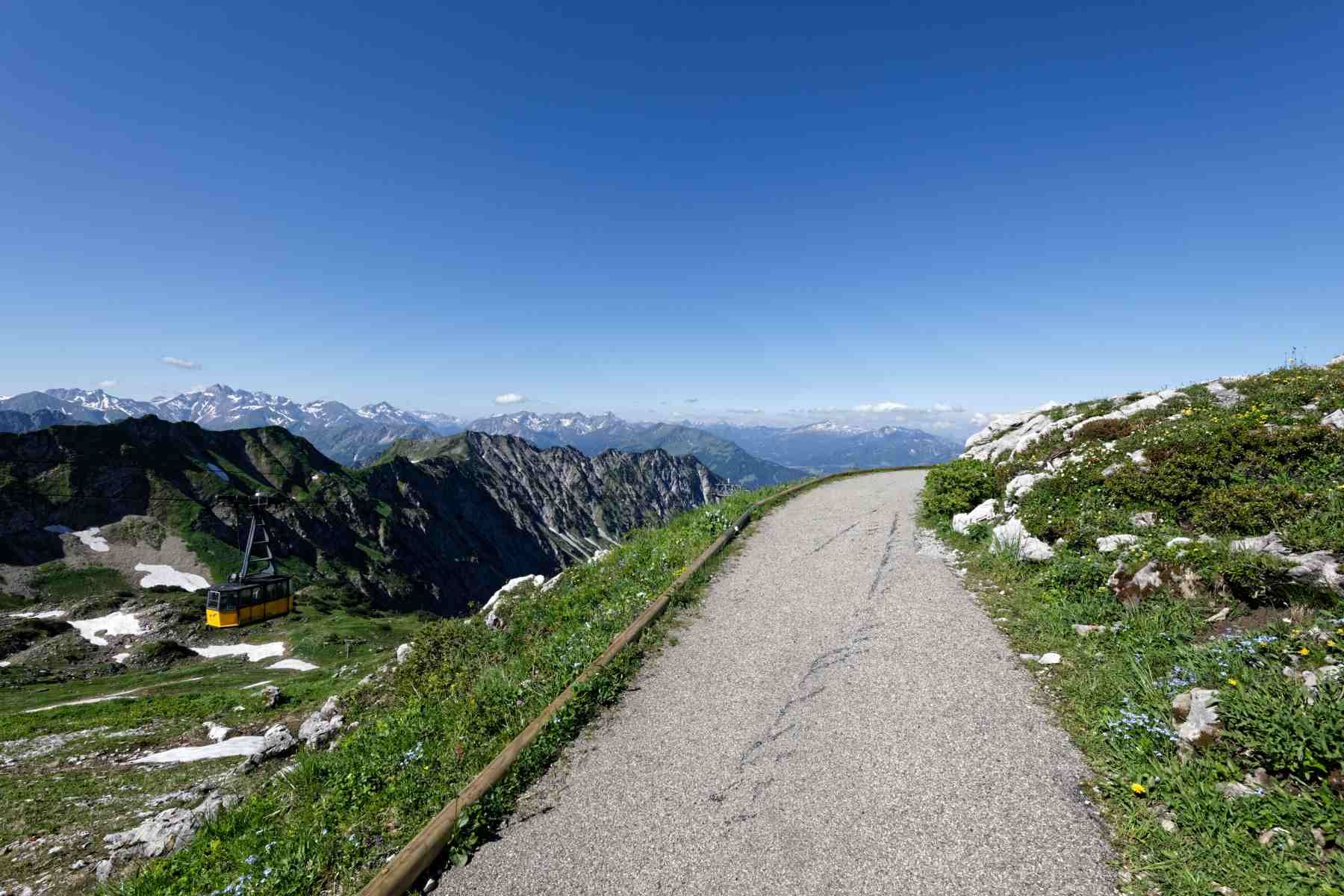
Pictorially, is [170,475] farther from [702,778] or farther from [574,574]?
[702,778]

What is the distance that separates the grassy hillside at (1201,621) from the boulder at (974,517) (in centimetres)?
26

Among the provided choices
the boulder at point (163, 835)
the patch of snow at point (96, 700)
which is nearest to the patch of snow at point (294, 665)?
the patch of snow at point (96, 700)

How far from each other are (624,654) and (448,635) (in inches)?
246

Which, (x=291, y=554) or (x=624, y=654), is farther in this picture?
(x=291, y=554)

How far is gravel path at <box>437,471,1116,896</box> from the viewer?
507cm

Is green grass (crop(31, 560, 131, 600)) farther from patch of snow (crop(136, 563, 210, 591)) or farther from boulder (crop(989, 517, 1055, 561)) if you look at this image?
boulder (crop(989, 517, 1055, 561))

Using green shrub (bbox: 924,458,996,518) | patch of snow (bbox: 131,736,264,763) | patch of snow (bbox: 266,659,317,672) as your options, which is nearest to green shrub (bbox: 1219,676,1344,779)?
green shrub (bbox: 924,458,996,518)

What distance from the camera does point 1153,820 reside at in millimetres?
5199

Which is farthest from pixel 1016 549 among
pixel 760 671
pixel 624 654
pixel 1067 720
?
pixel 624 654

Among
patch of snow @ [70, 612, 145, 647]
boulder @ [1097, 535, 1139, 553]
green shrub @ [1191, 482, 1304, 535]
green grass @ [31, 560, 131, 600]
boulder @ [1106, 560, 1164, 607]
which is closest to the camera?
boulder @ [1106, 560, 1164, 607]

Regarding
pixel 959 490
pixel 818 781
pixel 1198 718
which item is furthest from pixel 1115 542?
pixel 818 781

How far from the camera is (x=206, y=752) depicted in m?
20.5

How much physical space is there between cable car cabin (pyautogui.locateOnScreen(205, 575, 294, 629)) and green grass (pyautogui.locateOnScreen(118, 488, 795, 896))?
48.5 m

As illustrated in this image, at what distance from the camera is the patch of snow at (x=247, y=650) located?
72562mm
